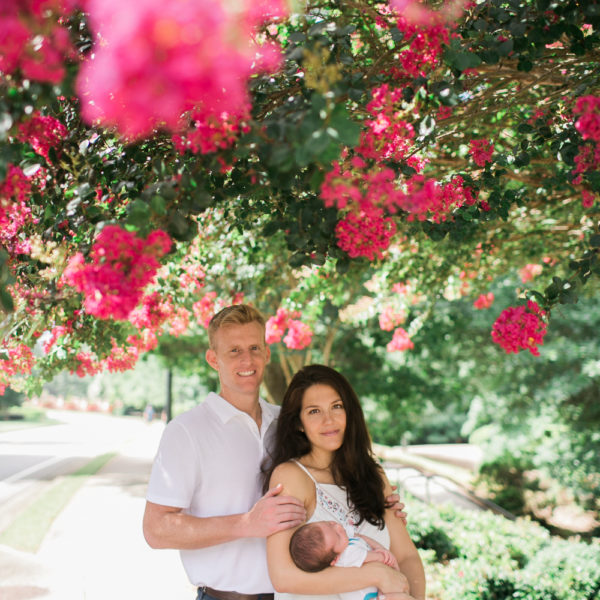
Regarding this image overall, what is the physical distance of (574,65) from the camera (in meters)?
3.04

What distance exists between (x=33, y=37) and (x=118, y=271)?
1.83 feet

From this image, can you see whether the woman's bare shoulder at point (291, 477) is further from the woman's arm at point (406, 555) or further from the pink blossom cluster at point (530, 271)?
the pink blossom cluster at point (530, 271)

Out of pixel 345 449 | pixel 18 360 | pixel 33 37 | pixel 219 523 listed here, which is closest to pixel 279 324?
pixel 18 360

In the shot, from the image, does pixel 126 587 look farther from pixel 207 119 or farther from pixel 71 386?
pixel 71 386

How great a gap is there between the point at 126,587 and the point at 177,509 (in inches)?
143

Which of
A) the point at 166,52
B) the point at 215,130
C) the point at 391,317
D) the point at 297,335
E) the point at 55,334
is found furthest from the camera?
the point at 391,317

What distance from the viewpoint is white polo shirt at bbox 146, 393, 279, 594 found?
8.13 ft

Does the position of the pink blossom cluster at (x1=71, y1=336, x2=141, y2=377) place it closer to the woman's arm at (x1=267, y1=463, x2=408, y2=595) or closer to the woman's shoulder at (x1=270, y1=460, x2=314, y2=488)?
the woman's shoulder at (x1=270, y1=460, x2=314, y2=488)

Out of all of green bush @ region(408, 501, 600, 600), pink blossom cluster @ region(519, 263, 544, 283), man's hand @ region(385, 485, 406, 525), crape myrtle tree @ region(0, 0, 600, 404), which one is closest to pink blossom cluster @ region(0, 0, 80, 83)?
crape myrtle tree @ region(0, 0, 600, 404)

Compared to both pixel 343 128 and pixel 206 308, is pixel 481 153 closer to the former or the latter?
pixel 343 128

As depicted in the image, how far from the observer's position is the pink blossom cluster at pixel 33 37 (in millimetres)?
1135

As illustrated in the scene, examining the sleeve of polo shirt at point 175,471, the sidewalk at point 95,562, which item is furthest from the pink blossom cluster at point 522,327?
the sidewalk at point 95,562

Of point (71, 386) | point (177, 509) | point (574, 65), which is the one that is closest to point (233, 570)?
point (177, 509)

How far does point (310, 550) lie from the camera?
88.2 inches
